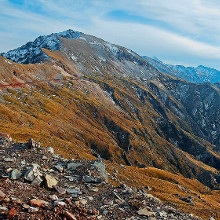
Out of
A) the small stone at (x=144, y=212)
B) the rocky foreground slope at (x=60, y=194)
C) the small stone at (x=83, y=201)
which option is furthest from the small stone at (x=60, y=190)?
the small stone at (x=144, y=212)

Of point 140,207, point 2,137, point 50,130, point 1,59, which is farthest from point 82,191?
point 1,59

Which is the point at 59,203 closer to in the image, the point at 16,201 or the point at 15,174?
the point at 16,201

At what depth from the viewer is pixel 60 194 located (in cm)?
1877

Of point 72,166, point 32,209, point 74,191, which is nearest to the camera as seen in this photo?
point 32,209

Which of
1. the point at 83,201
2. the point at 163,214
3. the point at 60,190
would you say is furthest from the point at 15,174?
the point at 163,214

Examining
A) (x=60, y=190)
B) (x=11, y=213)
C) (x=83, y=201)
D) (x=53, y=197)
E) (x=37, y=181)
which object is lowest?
(x=83, y=201)

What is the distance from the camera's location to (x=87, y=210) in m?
16.9

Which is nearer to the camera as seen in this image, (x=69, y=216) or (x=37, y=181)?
(x=69, y=216)

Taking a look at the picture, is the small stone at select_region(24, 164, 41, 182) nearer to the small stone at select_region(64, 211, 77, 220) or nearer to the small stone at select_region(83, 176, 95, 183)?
the small stone at select_region(83, 176, 95, 183)

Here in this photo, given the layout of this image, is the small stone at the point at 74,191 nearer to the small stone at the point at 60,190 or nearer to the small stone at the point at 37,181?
the small stone at the point at 60,190

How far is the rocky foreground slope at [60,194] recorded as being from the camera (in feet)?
47.9

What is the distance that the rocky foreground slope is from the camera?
14.6 meters

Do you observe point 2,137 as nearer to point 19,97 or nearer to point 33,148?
point 33,148

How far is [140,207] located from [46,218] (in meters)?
9.78
